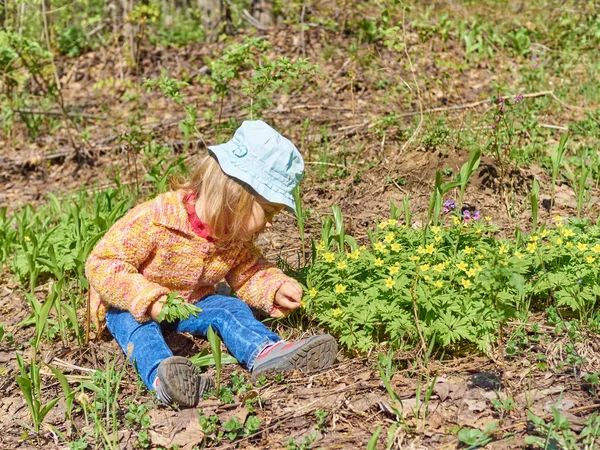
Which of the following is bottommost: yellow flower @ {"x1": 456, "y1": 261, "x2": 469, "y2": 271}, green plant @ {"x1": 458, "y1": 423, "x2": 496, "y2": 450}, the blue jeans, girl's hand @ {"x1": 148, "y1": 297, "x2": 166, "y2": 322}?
the blue jeans

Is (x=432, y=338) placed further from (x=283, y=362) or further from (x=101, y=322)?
(x=101, y=322)

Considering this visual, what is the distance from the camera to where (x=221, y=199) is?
279cm

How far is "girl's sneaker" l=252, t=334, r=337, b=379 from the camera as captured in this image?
263cm

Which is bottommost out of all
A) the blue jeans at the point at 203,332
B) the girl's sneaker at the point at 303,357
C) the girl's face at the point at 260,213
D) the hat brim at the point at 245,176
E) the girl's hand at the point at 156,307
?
the blue jeans at the point at 203,332

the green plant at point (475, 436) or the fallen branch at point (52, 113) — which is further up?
the green plant at point (475, 436)

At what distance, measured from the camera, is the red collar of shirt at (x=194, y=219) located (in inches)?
116

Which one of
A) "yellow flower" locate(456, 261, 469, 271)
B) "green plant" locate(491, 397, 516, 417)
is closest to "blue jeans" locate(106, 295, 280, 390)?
"yellow flower" locate(456, 261, 469, 271)

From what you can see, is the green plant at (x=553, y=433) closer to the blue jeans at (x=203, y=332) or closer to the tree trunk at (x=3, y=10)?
the blue jeans at (x=203, y=332)

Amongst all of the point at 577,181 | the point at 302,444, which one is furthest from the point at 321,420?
the point at 577,181

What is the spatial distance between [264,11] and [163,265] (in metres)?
4.91

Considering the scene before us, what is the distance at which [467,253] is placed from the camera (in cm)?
285

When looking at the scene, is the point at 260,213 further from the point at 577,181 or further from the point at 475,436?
the point at 577,181

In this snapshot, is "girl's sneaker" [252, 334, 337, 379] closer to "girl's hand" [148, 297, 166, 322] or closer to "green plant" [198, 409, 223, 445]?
"green plant" [198, 409, 223, 445]

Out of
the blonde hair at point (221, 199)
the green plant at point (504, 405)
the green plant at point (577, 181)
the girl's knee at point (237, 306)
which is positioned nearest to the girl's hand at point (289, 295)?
the girl's knee at point (237, 306)
